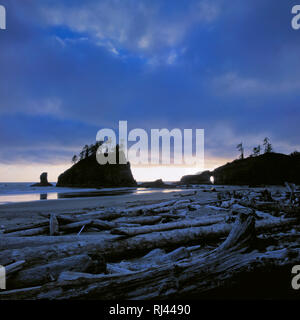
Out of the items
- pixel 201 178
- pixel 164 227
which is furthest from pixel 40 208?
pixel 201 178

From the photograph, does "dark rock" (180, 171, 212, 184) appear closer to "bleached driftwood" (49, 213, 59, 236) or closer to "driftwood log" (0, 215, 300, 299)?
"bleached driftwood" (49, 213, 59, 236)

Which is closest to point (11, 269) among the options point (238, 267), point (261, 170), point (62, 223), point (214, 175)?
point (238, 267)

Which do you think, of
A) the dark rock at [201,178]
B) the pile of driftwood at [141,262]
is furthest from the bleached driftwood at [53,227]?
the dark rock at [201,178]

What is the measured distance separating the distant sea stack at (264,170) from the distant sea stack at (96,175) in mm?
36356

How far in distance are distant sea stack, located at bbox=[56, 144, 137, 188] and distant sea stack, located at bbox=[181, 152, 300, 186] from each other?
36.4 metres

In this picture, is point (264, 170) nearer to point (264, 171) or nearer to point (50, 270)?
point (264, 171)

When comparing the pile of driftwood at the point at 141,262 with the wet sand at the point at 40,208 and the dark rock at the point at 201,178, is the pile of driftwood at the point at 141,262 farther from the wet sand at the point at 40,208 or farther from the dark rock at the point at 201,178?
the dark rock at the point at 201,178

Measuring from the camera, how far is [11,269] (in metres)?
2.35

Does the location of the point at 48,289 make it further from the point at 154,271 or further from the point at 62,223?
the point at 62,223

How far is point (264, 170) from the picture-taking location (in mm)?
59188

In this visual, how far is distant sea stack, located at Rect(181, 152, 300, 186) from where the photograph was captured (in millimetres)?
56656

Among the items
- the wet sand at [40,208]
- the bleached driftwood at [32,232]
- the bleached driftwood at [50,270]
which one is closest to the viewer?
the bleached driftwood at [50,270]

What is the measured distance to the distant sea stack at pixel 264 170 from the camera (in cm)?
5666
